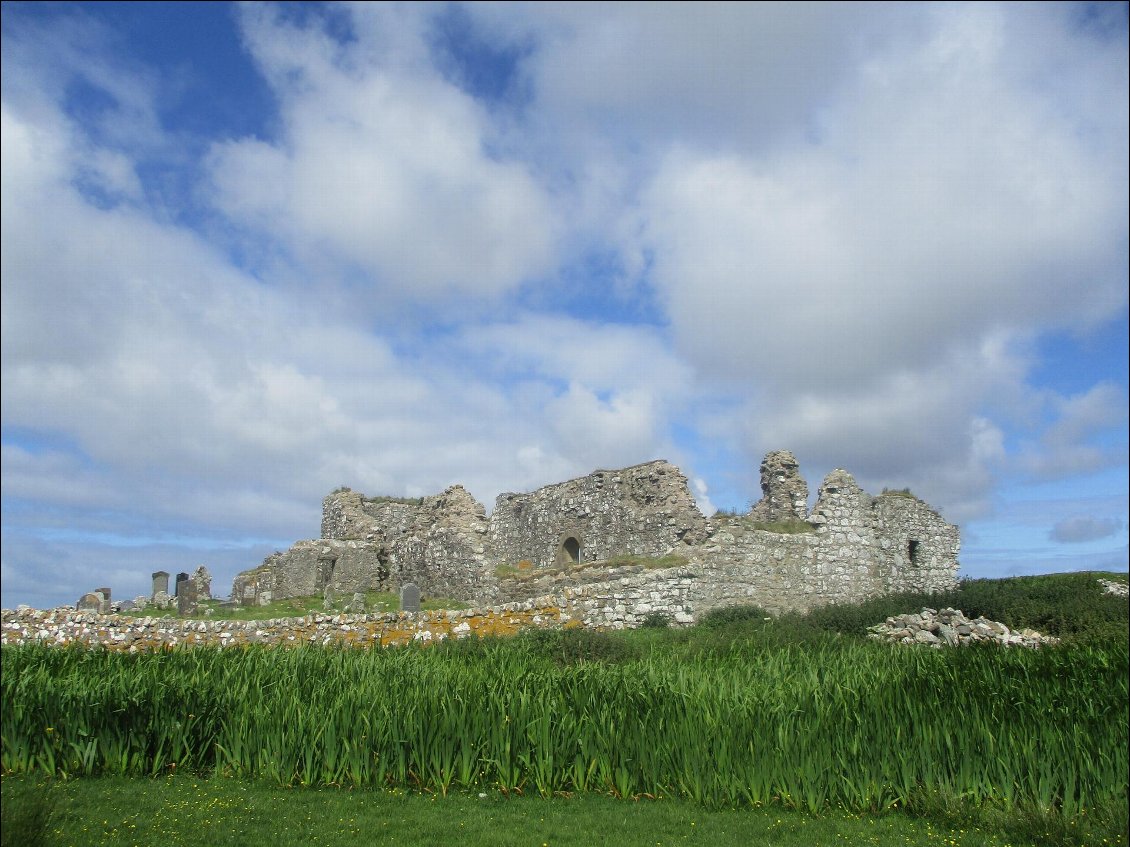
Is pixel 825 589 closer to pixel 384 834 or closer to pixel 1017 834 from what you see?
pixel 1017 834

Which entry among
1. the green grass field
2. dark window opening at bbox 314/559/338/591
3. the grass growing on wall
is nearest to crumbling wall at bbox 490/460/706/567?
the grass growing on wall

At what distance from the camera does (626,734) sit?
298 inches

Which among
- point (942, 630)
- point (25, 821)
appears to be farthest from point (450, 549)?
point (25, 821)

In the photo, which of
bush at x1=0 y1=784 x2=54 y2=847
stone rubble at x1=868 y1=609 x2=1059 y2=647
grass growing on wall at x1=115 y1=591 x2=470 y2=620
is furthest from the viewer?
grass growing on wall at x1=115 y1=591 x2=470 y2=620

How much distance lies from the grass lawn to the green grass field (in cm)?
3

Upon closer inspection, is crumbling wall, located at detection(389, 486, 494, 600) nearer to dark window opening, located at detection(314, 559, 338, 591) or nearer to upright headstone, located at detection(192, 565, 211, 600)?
dark window opening, located at detection(314, 559, 338, 591)

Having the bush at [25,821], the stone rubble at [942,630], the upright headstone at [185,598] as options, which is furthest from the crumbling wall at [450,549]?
the bush at [25,821]

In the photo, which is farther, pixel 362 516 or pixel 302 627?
pixel 362 516

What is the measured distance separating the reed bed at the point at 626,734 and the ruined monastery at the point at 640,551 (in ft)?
31.0

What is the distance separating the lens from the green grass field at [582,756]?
6566mm

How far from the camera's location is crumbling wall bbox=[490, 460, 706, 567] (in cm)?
2123

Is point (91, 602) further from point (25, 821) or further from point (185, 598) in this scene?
point (25, 821)

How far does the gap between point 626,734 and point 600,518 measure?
52.1 ft

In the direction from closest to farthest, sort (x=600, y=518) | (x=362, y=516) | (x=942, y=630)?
(x=942, y=630)
(x=600, y=518)
(x=362, y=516)
